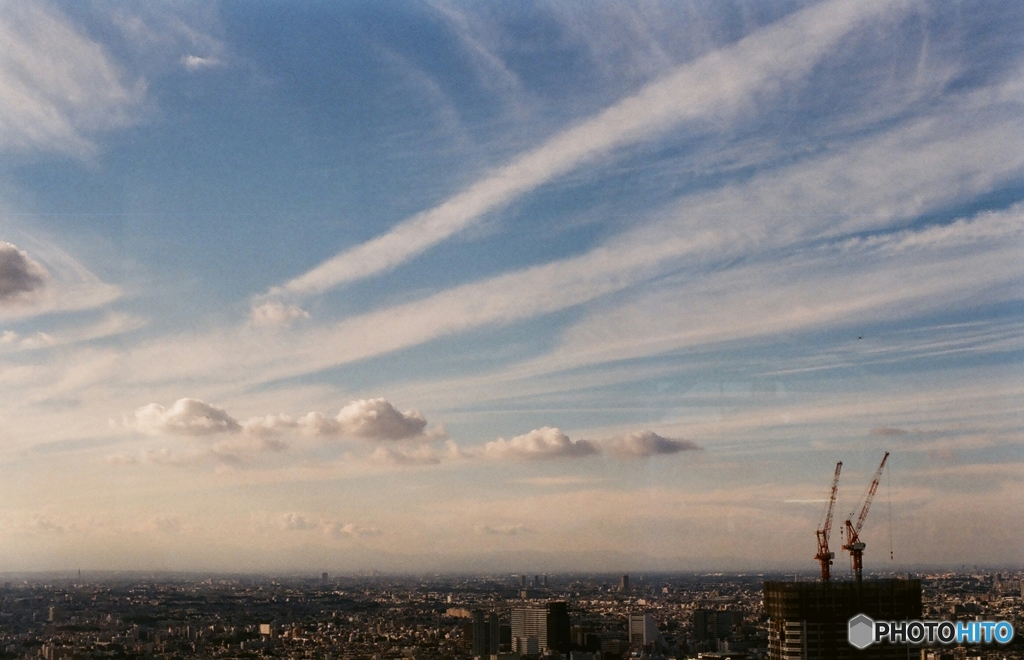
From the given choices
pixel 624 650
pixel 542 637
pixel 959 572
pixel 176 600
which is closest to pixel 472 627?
pixel 542 637

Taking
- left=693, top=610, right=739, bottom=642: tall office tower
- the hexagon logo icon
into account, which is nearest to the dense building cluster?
left=693, top=610, right=739, bottom=642: tall office tower

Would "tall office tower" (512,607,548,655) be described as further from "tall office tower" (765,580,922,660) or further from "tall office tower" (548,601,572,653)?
"tall office tower" (765,580,922,660)

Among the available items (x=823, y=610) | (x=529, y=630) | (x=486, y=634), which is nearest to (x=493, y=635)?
(x=486, y=634)

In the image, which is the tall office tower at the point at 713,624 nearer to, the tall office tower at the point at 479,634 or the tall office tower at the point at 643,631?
the tall office tower at the point at 643,631

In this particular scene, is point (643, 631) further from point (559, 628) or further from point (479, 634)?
point (479, 634)


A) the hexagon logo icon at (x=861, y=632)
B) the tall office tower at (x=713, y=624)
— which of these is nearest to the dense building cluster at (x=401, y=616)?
the tall office tower at (x=713, y=624)

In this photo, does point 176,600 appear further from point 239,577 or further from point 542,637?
point 542,637
